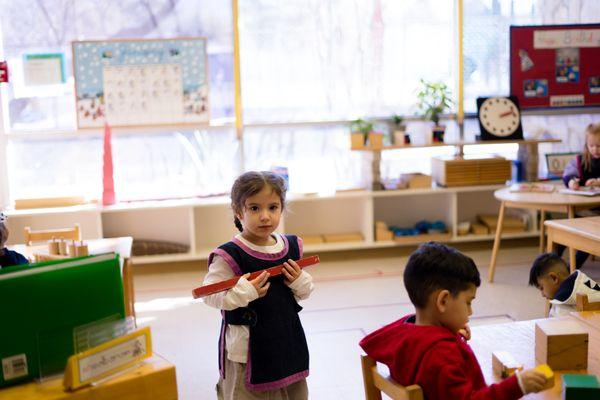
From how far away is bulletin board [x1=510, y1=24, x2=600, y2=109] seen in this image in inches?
239

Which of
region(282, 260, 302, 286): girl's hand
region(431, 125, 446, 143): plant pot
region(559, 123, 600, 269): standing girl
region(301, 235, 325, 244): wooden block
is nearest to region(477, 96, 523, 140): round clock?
region(431, 125, 446, 143): plant pot

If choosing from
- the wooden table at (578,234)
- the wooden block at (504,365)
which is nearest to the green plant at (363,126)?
the wooden table at (578,234)

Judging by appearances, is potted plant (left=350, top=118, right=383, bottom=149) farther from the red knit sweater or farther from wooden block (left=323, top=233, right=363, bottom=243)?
the red knit sweater

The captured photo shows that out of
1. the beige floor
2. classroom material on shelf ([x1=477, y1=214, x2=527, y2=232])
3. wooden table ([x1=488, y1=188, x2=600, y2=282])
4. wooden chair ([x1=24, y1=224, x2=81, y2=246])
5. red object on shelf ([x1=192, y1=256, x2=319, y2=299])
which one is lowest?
the beige floor

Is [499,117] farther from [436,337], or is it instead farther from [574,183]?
[436,337]

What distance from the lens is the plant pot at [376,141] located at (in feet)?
18.5

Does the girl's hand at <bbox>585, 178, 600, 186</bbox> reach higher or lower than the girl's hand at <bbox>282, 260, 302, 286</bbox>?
higher

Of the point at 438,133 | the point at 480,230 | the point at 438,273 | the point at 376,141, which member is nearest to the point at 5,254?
the point at 438,273

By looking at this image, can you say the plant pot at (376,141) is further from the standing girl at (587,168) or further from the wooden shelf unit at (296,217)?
the standing girl at (587,168)

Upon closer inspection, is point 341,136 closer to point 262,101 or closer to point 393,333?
point 262,101

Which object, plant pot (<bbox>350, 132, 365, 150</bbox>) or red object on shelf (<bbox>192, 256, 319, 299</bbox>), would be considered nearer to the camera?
red object on shelf (<bbox>192, 256, 319, 299</bbox>)

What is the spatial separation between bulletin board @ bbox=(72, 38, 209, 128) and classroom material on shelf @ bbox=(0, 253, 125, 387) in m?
4.16

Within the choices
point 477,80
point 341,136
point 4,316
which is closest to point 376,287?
point 341,136

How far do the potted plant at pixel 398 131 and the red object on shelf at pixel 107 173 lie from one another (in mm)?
2264
